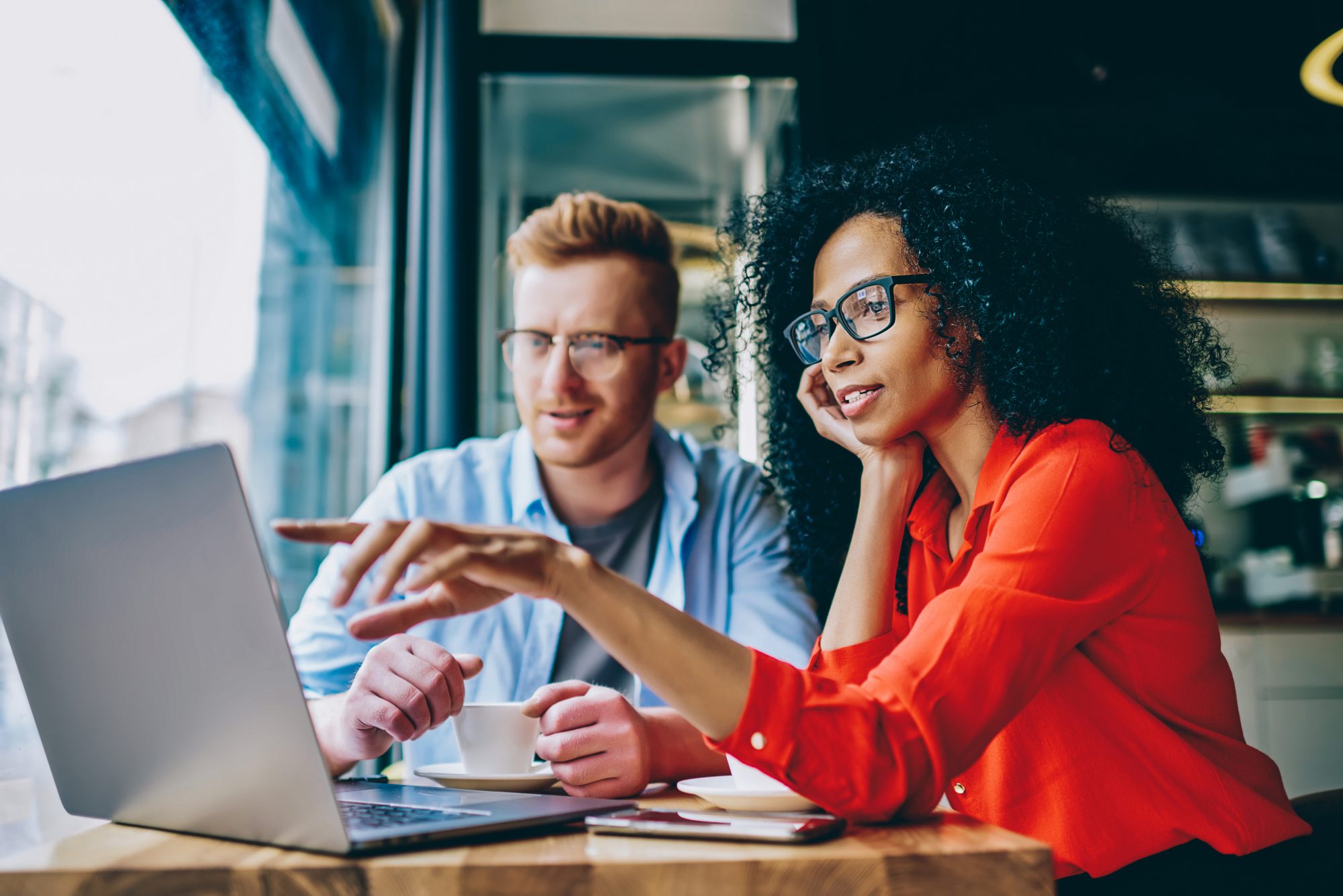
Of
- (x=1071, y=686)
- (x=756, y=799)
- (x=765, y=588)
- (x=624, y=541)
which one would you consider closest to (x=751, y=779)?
(x=756, y=799)

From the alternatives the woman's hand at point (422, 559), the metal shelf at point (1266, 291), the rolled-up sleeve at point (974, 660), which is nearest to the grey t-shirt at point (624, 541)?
the rolled-up sleeve at point (974, 660)

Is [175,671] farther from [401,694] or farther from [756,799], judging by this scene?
[756,799]

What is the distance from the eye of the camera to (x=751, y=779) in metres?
0.82

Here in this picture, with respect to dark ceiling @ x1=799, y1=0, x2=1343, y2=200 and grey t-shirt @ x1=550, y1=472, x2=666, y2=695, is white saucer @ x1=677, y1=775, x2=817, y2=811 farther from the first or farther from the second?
dark ceiling @ x1=799, y1=0, x2=1343, y2=200

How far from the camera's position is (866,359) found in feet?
3.91

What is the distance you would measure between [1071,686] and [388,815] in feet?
2.25

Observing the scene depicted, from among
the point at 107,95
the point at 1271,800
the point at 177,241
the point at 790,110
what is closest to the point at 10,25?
the point at 107,95

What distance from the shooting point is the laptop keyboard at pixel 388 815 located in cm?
67

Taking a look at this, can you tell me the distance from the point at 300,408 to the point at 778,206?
102 centimetres

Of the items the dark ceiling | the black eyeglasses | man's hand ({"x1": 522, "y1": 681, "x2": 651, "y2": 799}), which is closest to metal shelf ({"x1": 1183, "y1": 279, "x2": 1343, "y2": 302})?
the dark ceiling

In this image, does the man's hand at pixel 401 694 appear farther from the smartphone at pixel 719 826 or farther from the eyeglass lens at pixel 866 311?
the eyeglass lens at pixel 866 311

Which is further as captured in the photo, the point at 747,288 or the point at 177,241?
the point at 747,288

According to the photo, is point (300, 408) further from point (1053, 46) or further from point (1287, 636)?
point (1287, 636)

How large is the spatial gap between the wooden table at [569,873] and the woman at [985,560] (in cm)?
14
